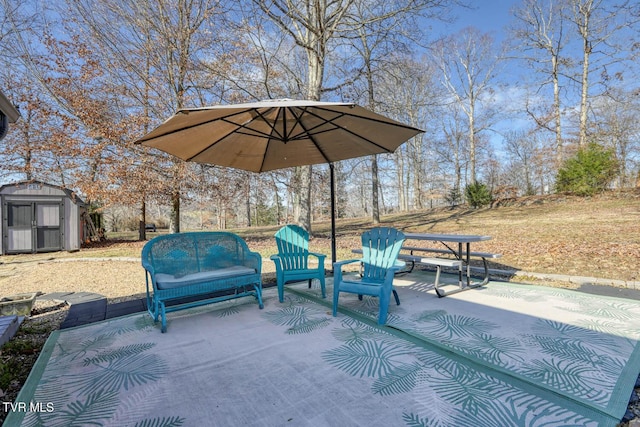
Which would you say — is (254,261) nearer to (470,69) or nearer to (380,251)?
(380,251)

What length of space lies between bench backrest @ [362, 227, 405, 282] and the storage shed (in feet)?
30.6

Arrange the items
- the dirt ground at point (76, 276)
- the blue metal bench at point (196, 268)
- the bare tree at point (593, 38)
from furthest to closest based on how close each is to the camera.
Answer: the bare tree at point (593, 38) → the dirt ground at point (76, 276) → the blue metal bench at point (196, 268)

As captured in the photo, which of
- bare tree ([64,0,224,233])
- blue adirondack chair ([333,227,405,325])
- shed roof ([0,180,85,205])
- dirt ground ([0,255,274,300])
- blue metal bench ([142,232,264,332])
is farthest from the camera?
shed roof ([0,180,85,205])

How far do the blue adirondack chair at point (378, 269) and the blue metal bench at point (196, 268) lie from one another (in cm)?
93

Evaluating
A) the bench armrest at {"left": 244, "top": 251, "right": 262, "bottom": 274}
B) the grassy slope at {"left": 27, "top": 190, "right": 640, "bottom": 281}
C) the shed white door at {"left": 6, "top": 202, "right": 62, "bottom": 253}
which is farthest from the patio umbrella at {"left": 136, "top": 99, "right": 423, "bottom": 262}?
the shed white door at {"left": 6, "top": 202, "right": 62, "bottom": 253}

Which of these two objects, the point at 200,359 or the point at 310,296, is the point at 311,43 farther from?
the point at 200,359

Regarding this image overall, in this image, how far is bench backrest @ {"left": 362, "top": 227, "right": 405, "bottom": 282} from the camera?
10.6 ft

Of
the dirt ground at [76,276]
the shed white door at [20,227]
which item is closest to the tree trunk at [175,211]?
the dirt ground at [76,276]

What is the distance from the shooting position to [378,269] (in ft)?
11.2

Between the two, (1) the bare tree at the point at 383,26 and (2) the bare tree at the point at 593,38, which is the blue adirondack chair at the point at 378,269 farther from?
(2) the bare tree at the point at 593,38

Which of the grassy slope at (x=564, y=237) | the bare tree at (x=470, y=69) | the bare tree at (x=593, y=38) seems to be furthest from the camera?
the bare tree at (x=470, y=69)

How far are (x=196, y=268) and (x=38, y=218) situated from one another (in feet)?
27.4

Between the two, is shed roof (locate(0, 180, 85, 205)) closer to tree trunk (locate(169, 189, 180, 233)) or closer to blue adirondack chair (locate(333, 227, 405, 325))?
tree trunk (locate(169, 189, 180, 233))

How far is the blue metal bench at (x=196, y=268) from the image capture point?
112 inches
